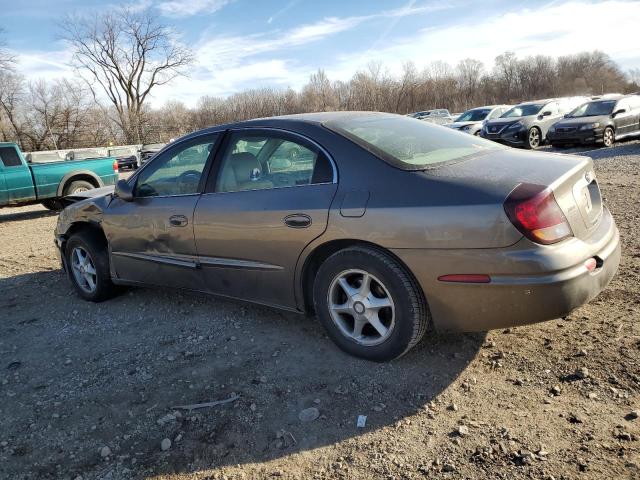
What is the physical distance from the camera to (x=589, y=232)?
9.21ft

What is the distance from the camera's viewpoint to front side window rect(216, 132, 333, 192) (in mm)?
3219

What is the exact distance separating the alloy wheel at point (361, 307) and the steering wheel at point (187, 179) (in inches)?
59.2

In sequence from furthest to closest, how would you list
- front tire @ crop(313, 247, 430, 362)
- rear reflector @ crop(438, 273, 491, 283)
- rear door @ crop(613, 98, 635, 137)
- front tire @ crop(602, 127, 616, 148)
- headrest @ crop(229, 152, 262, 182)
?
rear door @ crop(613, 98, 635, 137), front tire @ crop(602, 127, 616, 148), headrest @ crop(229, 152, 262, 182), front tire @ crop(313, 247, 430, 362), rear reflector @ crop(438, 273, 491, 283)

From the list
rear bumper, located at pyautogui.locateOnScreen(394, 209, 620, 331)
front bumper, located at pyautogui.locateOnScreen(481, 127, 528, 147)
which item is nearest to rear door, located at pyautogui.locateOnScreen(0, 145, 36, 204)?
rear bumper, located at pyautogui.locateOnScreen(394, 209, 620, 331)

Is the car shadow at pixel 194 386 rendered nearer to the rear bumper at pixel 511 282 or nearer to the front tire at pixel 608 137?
the rear bumper at pixel 511 282

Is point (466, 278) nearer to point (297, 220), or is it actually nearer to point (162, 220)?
point (297, 220)

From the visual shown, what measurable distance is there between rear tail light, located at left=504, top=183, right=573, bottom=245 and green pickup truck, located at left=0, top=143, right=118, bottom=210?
11.1m

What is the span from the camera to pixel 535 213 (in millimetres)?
2490

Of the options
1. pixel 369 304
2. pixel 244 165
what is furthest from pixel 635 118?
pixel 369 304

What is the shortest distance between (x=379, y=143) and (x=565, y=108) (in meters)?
18.1

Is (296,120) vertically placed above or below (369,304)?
above

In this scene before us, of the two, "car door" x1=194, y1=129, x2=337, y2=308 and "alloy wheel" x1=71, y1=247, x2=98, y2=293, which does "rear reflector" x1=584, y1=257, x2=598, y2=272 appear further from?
"alloy wheel" x1=71, y1=247, x2=98, y2=293

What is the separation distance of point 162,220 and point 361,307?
74.8 inches

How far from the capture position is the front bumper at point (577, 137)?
14.7m
